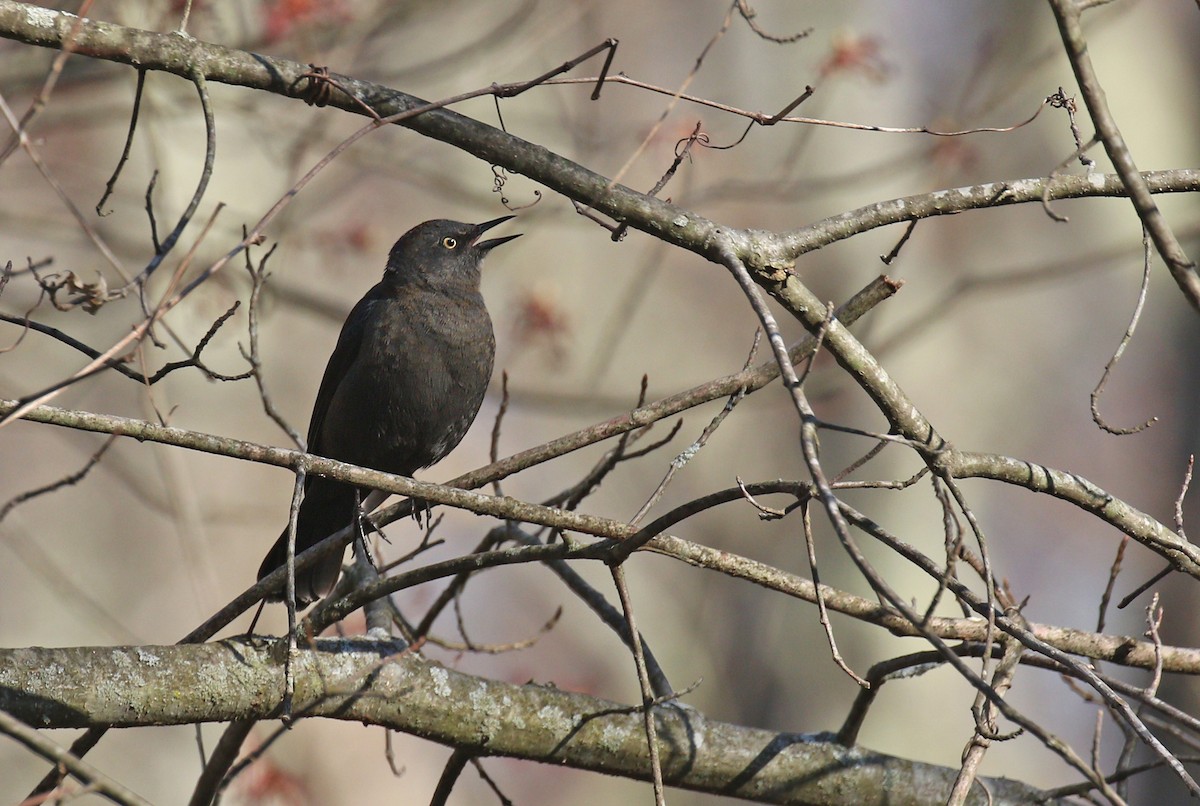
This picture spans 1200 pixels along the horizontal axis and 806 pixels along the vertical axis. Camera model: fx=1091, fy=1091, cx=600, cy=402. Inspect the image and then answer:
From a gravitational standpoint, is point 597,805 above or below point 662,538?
above

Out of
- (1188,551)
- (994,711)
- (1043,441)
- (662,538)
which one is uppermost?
(1043,441)

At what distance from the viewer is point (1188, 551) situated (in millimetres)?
2521

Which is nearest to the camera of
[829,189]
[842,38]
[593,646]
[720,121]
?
[842,38]

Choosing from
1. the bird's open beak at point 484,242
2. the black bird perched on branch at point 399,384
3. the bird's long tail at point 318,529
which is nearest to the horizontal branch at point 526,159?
the black bird perched on branch at point 399,384

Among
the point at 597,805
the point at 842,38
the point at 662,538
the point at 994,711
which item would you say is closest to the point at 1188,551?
the point at 994,711

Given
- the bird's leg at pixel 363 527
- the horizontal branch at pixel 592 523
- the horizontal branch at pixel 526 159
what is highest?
the horizontal branch at pixel 526 159

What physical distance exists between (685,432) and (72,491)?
4.73m

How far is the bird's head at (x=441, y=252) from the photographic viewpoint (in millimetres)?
4531

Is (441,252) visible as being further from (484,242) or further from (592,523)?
(592,523)

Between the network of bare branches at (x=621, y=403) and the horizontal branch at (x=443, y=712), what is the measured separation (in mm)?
11

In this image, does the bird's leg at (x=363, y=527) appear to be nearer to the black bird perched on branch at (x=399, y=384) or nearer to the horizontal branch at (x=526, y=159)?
the black bird perched on branch at (x=399, y=384)

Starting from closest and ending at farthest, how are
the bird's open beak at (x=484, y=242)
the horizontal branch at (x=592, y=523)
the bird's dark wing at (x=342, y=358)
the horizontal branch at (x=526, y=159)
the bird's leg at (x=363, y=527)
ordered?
the horizontal branch at (x=592, y=523)
the horizontal branch at (x=526, y=159)
the bird's leg at (x=363, y=527)
the bird's dark wing at (x=342, y=358)
the bird's open beak at (x=484, y=242)

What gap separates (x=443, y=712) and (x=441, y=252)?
7.62 ft

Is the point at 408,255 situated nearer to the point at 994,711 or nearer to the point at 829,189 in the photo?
the point at 994,711
